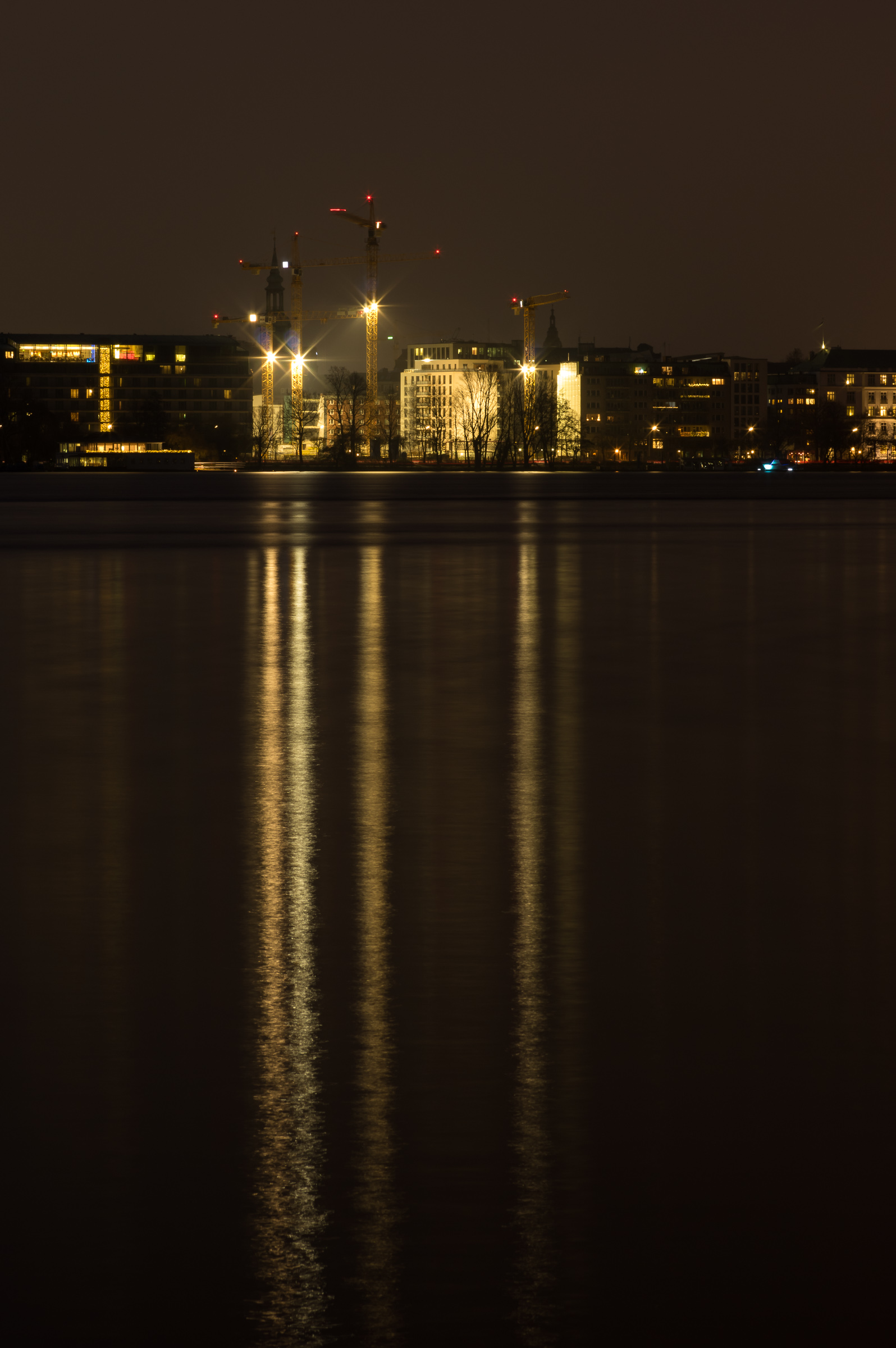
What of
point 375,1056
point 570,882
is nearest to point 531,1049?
point 375,1056

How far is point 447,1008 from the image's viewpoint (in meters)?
6.10

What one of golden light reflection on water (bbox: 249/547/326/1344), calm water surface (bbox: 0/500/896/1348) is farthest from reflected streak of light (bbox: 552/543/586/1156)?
golden light reflection on water (bbox: 249/547/326/1344)

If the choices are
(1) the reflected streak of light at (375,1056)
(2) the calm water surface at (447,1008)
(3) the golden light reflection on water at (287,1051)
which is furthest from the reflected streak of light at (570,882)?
(3) the golden light reflection on water at (287,1051)

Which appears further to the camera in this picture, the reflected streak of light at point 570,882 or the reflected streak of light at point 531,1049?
the reflected streak of light at point 570,882

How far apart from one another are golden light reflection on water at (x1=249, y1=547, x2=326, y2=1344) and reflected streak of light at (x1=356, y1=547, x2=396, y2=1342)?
122mm

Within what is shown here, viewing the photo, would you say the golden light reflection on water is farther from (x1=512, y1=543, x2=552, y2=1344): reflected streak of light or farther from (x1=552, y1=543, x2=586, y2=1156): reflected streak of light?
(x1=552, y1=543, x2=586, y2=1156): reflected streak of light

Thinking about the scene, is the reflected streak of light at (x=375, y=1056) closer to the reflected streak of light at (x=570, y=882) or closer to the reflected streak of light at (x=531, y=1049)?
Answer: the reflected streak of light at (x=531, y=1049)

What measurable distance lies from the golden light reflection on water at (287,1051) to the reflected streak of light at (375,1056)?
0.12 m

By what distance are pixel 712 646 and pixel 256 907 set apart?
39.7 ft

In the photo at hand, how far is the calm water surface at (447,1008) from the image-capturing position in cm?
409

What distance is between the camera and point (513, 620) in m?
22.1

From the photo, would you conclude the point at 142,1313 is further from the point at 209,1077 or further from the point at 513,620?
the point at 513,620

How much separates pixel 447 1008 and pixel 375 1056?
0.59m

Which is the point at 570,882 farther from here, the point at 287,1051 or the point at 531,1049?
the point at 287,1051
